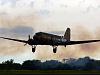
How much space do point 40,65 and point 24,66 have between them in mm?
8186

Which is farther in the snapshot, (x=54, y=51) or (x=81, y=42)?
(x=81, y=42)

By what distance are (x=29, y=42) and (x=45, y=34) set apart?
6.96 meters

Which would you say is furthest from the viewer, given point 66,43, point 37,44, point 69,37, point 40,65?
point 40,65

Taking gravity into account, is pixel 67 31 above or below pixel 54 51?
above

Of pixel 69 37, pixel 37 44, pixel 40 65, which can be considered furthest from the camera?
pixel 40 65

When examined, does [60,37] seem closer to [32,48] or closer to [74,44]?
[74,44]

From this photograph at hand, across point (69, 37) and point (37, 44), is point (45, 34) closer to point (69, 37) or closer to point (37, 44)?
point (37, 44)

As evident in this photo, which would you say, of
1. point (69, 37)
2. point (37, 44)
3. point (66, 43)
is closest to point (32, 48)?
point (37, 44)

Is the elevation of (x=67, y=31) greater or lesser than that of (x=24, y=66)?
greater

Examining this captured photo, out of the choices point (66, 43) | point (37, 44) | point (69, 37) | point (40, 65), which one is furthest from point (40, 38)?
point (40, 65)

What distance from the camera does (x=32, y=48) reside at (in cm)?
12900

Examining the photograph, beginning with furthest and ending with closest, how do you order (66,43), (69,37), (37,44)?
(69,37), (66,43), (37,44)

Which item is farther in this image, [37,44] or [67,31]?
[67,31]

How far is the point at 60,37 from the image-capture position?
14288cm
